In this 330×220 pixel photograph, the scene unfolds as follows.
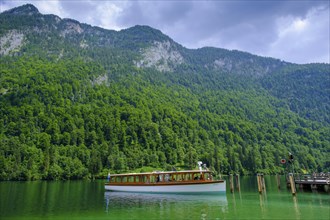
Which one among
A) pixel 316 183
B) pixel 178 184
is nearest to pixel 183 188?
pixel 178 184

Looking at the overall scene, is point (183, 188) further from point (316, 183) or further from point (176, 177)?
point (316, 183)

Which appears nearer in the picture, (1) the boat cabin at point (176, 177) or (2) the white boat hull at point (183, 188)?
(2) the white boat hull at point (183, 188)

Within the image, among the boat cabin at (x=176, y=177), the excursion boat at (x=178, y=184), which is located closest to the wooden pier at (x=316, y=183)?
the excursion boat at (x=178, y=184)

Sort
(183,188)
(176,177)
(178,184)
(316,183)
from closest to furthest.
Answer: (316,183) < (183,188) < (178,184) < (176,177)

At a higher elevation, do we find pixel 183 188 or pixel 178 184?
pixel 178 184

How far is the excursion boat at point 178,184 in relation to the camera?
2190 inches

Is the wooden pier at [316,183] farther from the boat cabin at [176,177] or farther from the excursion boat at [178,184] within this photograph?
the boat cabin at [176,177]

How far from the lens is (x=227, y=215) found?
32.9 m

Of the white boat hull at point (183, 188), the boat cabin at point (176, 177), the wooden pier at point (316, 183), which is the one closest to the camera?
the wooden pier at point (316, 183)

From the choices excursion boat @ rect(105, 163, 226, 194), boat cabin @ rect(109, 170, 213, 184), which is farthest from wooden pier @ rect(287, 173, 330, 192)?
boat cabin @ rect(109, 170, 213, 184)

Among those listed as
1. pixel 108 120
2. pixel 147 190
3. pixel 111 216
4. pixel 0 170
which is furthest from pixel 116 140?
pixel 111 216

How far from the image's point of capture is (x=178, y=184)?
2304 inches

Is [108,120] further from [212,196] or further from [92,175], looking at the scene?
[212,196]

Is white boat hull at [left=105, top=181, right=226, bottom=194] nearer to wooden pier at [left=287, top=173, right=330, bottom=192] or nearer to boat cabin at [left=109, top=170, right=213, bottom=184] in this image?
boat cabin at [left=109, top=170, right=213, bottom=184]
